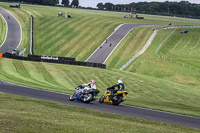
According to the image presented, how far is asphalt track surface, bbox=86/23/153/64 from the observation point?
76.5 metres

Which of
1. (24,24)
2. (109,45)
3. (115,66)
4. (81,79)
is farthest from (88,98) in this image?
(24,24)

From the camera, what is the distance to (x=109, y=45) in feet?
288

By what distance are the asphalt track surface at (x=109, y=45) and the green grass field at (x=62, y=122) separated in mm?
54616

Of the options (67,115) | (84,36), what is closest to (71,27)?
(84,36)

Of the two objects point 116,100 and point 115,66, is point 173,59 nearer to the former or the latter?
point 115,66

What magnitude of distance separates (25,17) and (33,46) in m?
29.4

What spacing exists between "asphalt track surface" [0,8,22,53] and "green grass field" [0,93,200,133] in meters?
61.3

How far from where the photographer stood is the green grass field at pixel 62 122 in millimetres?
13688

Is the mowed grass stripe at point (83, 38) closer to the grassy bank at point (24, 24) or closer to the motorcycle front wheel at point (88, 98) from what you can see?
the grassy bank at point (24, 24)

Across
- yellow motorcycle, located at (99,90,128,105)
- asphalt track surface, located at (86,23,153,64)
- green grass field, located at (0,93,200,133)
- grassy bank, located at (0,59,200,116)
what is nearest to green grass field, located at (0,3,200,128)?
grassy bank, located at (0,59,200,116)

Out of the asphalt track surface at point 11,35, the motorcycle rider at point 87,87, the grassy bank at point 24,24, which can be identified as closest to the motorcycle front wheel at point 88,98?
the motorcycle rider at point 87,87

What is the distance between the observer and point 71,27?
340ft

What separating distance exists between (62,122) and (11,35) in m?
80.0

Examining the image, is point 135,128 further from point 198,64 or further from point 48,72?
point 198,64
